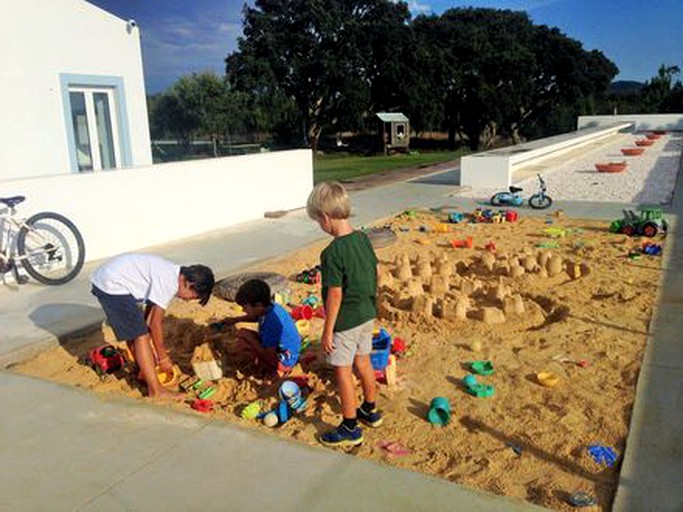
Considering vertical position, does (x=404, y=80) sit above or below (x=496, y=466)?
above

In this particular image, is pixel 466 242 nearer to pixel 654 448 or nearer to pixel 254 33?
pixel 654 448

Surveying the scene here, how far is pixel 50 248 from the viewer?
7672 millimetres

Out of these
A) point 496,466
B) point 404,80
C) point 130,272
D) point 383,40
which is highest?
point 383,40

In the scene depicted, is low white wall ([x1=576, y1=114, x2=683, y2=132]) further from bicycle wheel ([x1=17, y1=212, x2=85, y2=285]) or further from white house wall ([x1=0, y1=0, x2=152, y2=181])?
bicycle wheel ([x1=17, y1=212, x2=85, y2=285])

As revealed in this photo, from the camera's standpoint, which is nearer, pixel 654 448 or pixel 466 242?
pixel 654 448

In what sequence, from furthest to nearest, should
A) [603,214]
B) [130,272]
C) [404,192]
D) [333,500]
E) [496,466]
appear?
[404,192]
[603,214]
[130,272]
[496,466]
[333,500]

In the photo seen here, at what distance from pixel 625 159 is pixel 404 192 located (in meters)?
12.3

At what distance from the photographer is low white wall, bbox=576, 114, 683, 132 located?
132 feet

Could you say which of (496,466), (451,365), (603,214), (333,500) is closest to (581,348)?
(451,365)

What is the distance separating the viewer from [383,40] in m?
41.0

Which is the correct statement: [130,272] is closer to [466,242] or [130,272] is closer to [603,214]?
[466,242]

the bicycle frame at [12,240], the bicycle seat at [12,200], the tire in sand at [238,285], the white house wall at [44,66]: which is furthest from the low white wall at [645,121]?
the bicycle seat at [12,200]

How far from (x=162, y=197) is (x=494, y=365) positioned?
6.81 m

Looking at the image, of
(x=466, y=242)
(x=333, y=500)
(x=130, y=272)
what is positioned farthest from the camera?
(x=466, y=242)
